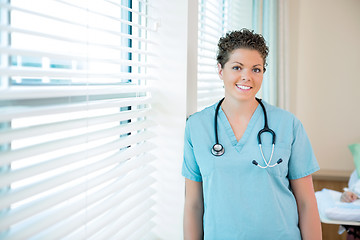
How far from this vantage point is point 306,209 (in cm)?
138

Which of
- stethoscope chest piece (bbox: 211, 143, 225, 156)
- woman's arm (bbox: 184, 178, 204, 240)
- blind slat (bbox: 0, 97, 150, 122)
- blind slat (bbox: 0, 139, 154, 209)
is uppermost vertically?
blind slat (bbox: 0, 97, 150, 122)

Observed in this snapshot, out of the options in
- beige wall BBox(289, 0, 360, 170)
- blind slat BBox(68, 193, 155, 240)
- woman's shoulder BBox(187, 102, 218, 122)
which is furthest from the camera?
beige wall BBox(289, 0, 360, 170)

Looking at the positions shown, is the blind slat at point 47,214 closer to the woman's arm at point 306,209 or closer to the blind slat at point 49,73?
the blind slat at point 49,73

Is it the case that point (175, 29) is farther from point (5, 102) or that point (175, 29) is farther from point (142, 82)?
point (5, 102)

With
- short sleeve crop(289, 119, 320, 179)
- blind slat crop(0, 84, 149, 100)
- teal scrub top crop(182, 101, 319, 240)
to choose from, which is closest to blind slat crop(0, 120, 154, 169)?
blind slat crop(0, 84, 149, 100)

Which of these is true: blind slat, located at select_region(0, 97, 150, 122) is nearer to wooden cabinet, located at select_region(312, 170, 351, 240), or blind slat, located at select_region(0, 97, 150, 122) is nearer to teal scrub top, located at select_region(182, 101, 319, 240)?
teal scrub top, located at select_region(182, 101, 319, 240)

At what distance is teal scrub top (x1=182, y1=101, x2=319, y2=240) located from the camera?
129 centimetres

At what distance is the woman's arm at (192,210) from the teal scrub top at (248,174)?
0.05m

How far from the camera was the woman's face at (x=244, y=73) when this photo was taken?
1326mm

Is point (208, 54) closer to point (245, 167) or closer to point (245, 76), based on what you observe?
point (245, 76)

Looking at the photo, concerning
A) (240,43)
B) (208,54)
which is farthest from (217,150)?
(208,54)

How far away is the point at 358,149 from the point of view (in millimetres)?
3018

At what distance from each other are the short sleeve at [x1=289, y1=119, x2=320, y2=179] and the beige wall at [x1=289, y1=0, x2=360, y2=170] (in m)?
2.53

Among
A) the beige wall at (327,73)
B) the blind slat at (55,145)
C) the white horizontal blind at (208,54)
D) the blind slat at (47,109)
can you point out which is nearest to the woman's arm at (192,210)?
the blind slat at (55,145)
